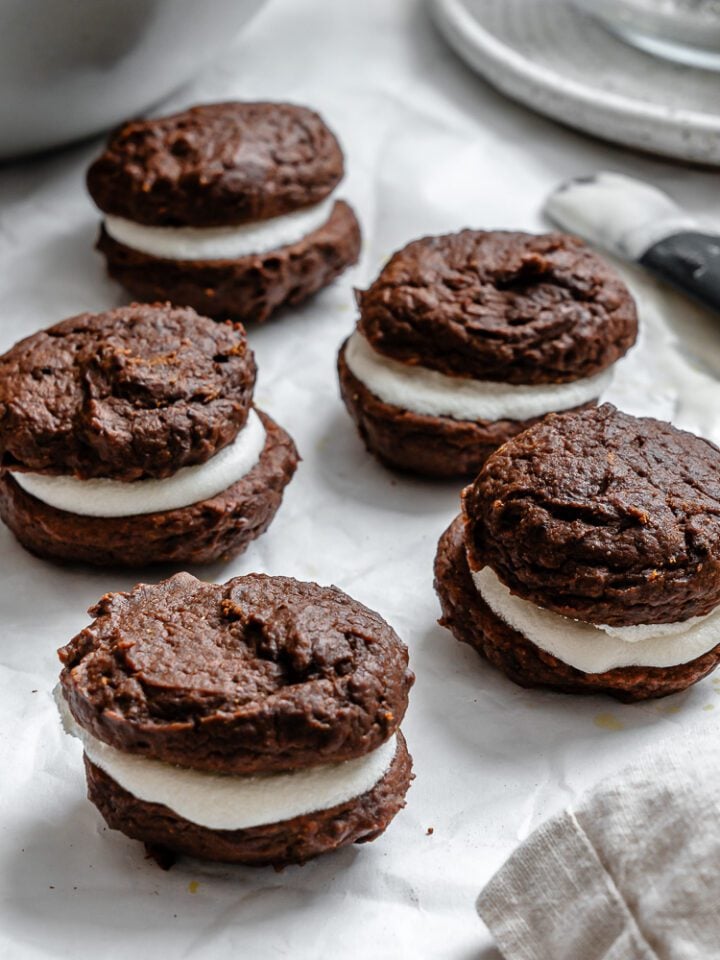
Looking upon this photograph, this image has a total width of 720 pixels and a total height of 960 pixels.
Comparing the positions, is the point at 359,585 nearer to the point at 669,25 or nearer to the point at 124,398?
the point at 124,398

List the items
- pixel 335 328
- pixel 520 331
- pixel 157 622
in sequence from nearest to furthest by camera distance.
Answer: pixel 157 622
pixel 520 331
pixel 335 328

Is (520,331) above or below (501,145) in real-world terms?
above

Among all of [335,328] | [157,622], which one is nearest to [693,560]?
[157,622]

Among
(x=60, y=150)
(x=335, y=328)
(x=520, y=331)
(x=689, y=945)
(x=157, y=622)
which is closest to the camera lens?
(x=689, y=945)

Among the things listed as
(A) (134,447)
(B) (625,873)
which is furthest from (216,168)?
(B) (625,873)

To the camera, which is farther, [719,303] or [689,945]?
[719,303]

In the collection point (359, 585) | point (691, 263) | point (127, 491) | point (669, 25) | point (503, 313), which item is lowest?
point (359, 585)

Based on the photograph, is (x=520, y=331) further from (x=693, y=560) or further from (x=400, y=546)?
(x=693, y=560)
